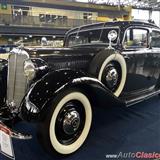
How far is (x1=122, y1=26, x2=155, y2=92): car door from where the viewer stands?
373 centimetres

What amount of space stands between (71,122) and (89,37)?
1920mm

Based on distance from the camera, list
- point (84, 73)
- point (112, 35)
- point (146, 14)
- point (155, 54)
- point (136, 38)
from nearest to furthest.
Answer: point (84, 73), point (112, 35), point (136, 38), point (155, 54), point (146, 14)

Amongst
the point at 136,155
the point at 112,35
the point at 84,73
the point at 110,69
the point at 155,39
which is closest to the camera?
the point at 136,155

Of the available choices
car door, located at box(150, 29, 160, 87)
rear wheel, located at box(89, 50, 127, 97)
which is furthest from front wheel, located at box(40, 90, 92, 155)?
car door, located at box(150, 29, 160, 87)

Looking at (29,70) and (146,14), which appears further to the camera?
(146,14)

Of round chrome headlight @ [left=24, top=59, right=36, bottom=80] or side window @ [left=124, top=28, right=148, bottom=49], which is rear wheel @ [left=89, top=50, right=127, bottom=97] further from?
round chrome headlight @ [left=24, top=59, right=36, bottom=80]

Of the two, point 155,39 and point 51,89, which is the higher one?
point 155,39

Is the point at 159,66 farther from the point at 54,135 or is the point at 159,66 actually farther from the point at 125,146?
the point at 54,135

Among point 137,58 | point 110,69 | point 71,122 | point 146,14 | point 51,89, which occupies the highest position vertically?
point 146,14

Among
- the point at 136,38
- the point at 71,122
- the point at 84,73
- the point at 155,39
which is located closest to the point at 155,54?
the point at 155,39

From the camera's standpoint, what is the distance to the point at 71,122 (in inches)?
103

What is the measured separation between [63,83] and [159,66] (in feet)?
8.26

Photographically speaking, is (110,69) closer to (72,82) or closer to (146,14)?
(72,82)

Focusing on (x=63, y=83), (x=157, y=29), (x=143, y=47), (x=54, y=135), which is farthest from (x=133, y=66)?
(x=54, y=135)
